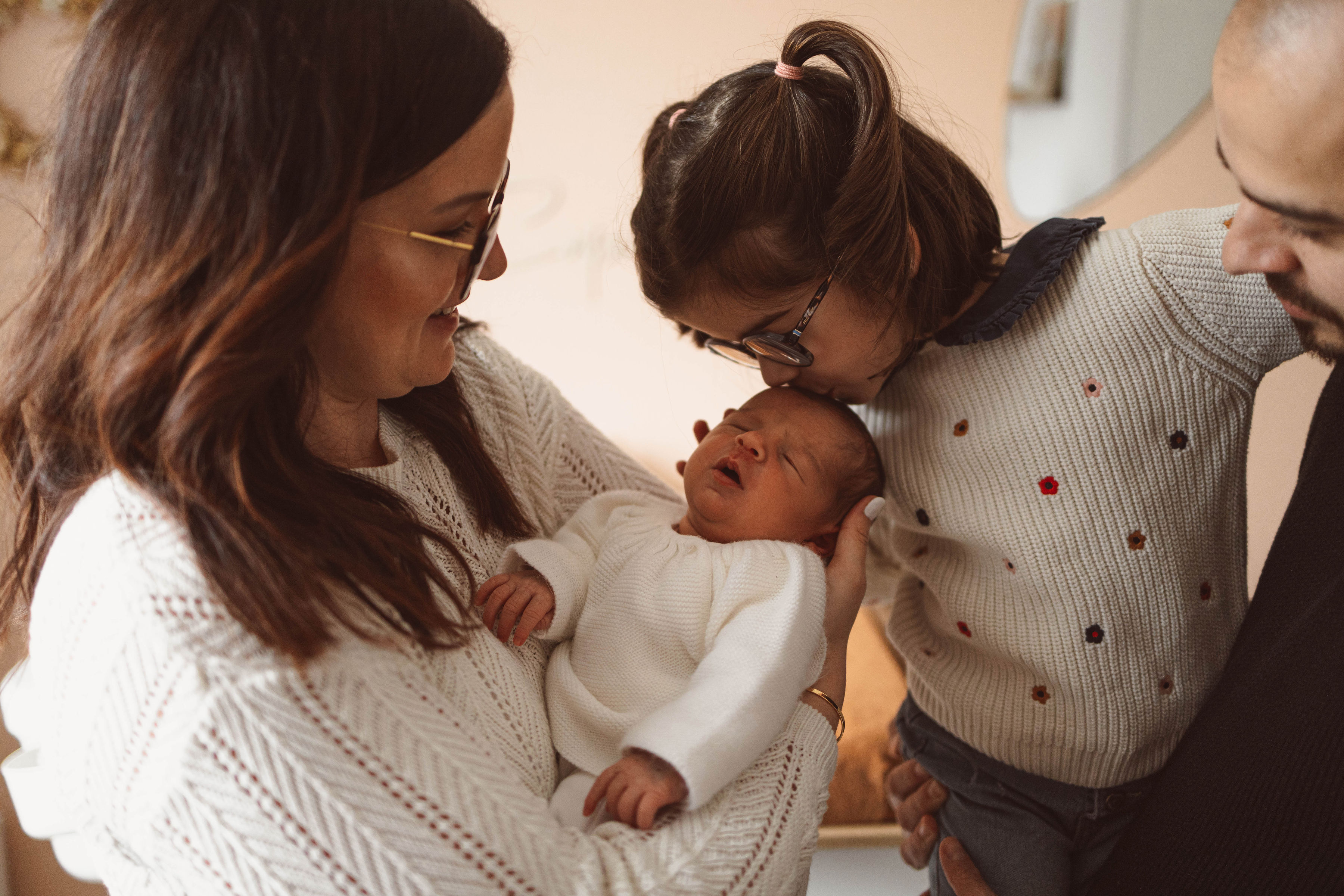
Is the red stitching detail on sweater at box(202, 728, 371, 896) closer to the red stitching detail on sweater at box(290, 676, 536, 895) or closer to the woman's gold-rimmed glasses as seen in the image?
the red stitching detail on sweater at box(290, 676, 536, 895)

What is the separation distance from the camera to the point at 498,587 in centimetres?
122

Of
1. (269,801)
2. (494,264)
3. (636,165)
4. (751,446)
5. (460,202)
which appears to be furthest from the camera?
(636,165)

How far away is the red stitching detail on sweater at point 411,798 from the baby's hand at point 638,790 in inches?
6.4

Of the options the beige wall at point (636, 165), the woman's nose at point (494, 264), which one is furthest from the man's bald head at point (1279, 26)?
the beige wall at point (636, 165)

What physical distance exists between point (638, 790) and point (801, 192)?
0.83 m

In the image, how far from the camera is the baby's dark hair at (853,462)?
1414 mm

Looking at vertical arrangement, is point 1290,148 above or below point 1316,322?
above

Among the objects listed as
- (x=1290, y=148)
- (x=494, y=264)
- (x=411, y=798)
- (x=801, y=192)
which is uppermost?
(x=1290, y=148)

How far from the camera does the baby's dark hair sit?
4.64 ft

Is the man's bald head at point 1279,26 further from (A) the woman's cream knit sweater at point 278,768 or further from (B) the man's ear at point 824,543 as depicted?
(A) the woman's cream knit sweater at point 278,768

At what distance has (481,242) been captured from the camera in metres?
1.05

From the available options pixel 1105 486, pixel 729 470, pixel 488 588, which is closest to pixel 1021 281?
pixel 1105 486

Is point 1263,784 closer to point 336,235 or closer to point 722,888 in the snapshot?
point 722,888

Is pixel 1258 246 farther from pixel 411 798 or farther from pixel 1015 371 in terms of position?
pixel 411 798
